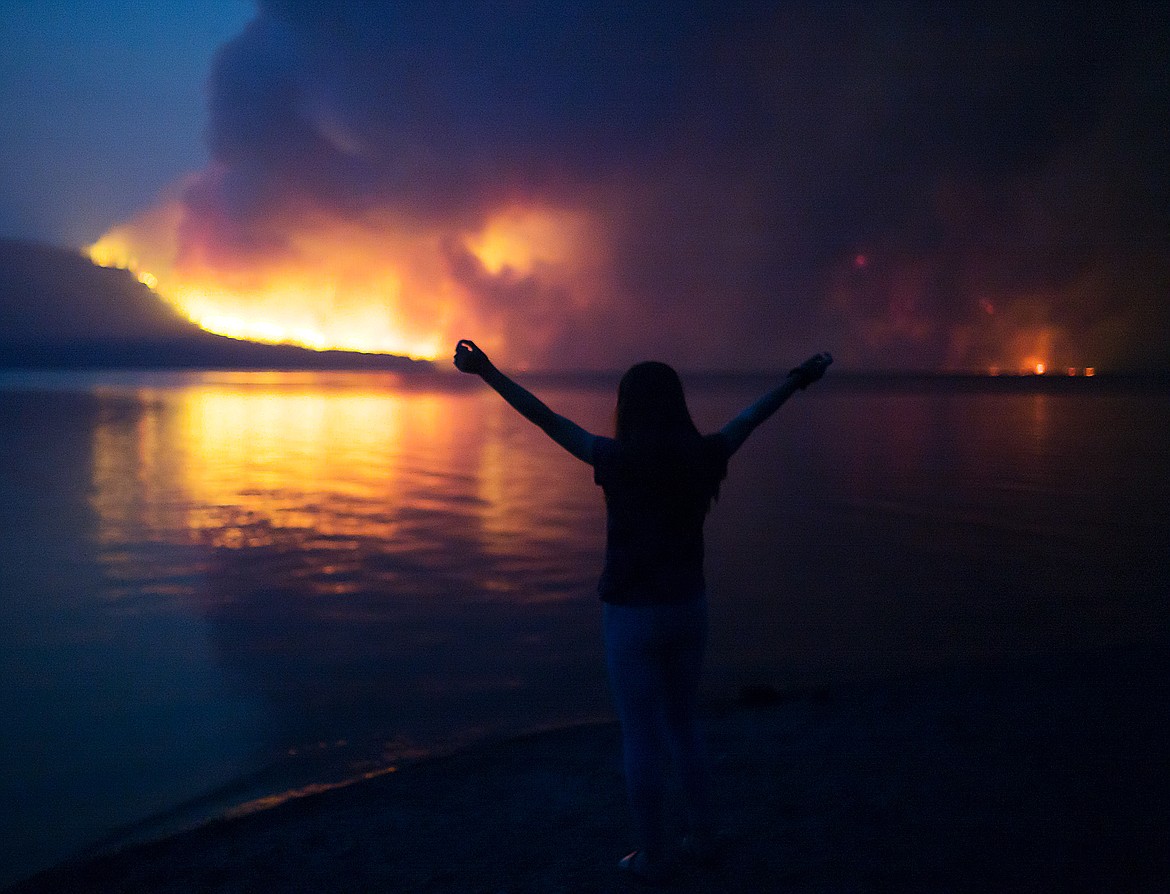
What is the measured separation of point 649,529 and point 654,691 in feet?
2.17

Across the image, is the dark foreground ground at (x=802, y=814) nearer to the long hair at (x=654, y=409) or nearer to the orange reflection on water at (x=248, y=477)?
the long hair at (x=654, y=409)

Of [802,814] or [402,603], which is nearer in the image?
[802,814]

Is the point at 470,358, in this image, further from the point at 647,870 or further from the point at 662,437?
the point at 647,870

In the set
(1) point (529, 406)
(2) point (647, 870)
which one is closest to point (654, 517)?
(1) point (529, 406)

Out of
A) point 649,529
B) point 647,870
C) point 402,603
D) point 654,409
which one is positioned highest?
point 654,409

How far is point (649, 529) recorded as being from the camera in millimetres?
3299

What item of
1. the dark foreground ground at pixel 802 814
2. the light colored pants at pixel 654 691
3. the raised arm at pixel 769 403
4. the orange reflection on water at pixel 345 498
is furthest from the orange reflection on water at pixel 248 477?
the raised arm at pixel 769 403

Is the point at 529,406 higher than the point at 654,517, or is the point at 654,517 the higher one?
the point at 529,406

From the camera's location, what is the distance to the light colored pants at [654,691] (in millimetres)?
3330

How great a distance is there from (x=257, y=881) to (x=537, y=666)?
4228 mm

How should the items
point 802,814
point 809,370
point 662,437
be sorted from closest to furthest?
point 662,437 < point 809,370 < point 802,814

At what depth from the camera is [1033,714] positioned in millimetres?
5910

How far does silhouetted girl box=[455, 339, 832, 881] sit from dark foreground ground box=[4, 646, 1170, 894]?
104 centimetres

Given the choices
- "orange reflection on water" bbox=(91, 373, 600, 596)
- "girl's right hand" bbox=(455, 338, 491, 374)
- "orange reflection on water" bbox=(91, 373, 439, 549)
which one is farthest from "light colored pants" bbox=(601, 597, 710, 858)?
"orange reflection on water" bbox=(91, 373, 439, 549)
